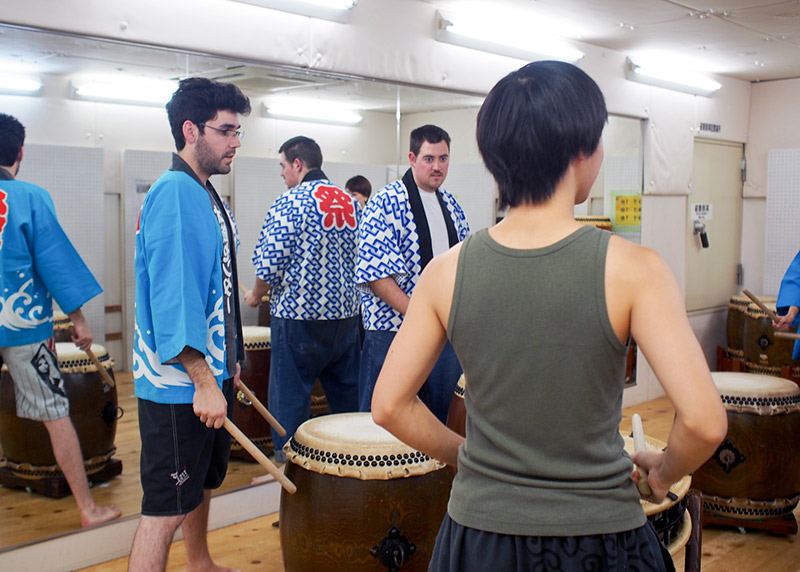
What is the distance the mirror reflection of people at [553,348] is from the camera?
1008 millimetres

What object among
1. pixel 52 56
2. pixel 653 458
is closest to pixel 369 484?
pixel 653 458

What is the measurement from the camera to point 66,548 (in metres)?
2.80

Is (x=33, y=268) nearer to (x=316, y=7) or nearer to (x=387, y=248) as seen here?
(x=387, y=248)

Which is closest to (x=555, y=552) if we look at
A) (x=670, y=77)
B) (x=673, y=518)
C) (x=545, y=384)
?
(x=545, y=384)

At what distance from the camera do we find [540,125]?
3.47 feet

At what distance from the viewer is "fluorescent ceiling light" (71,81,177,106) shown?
2.86 metres

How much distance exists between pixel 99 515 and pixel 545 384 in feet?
7.76

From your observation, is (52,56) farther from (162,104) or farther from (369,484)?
(369,484)

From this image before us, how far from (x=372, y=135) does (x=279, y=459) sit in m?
1.54

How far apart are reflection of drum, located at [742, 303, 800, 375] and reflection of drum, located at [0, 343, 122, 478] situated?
161 inches

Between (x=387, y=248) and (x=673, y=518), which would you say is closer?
(x=673, y=518)

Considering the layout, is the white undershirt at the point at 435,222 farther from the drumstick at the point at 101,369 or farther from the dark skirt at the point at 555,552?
the dark skirt at the point at 555,552

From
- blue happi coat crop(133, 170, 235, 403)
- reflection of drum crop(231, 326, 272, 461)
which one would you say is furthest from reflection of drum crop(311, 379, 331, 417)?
blue happi coat crop(133, 170, 235, 403)

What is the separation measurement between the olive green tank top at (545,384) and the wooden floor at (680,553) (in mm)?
1970
